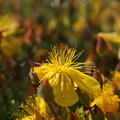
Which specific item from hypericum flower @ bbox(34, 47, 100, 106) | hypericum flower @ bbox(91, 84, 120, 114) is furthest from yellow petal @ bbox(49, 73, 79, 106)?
hypericum flower @ bbox(91, 84, 120, 114)

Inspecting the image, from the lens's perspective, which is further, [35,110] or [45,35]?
[45,35]

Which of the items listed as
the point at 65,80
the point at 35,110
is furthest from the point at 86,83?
the point at 35,110

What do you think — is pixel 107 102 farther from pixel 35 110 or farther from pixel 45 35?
pixel 45 35

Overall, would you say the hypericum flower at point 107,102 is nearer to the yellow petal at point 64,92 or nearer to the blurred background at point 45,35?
the yellow petal at point 64,92

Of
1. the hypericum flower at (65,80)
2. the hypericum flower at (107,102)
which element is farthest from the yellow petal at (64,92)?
the hypericum flower at (107,102)

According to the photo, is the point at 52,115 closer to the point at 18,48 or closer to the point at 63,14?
the point at 18,48

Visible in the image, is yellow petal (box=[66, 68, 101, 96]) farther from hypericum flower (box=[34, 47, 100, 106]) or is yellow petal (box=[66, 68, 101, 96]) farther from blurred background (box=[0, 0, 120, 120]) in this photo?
blurred background (box=[0, 0, 120, 120])
